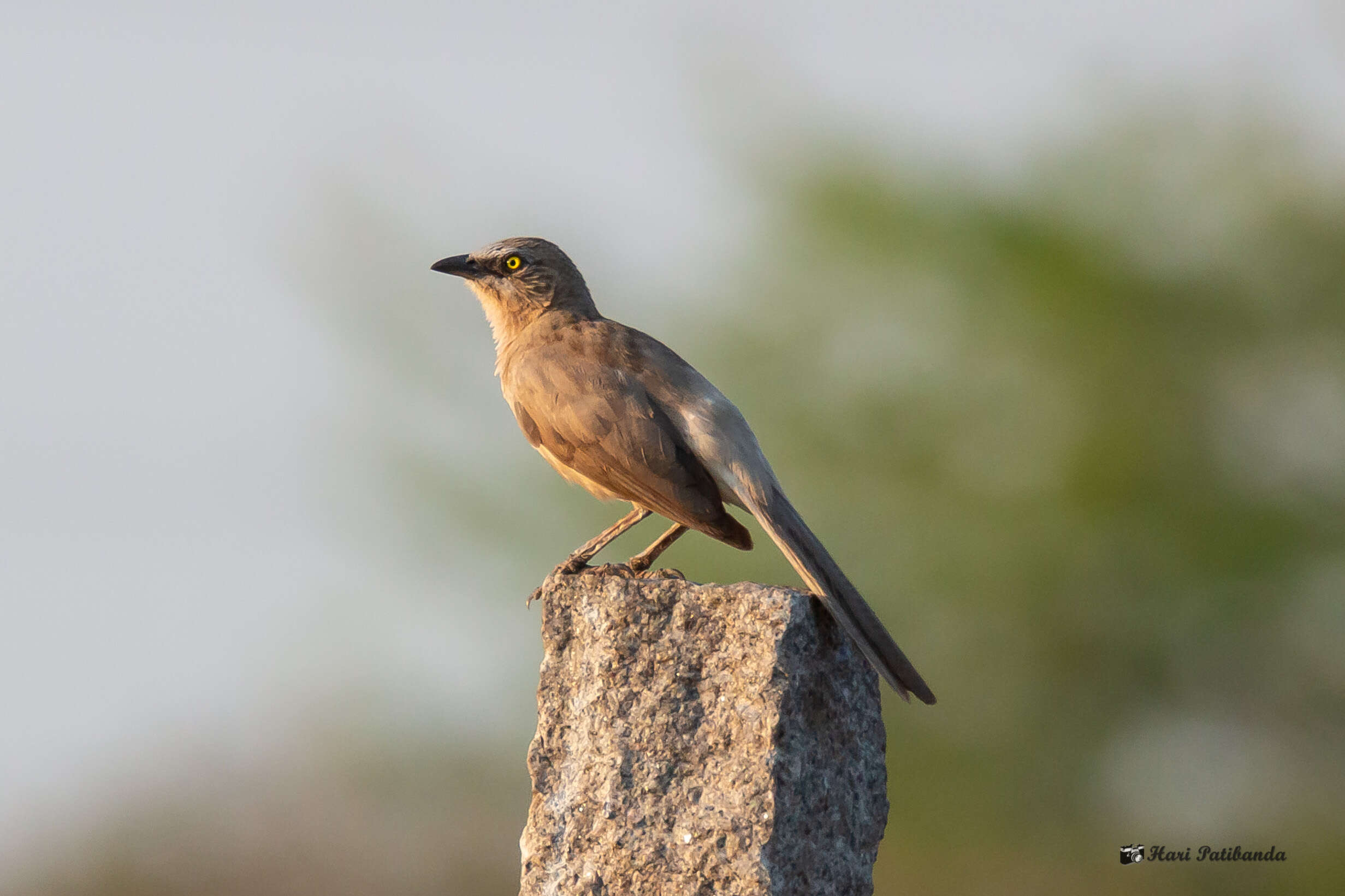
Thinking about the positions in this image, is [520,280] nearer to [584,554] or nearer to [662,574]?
[584,554]

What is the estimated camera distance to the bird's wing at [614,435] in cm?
589

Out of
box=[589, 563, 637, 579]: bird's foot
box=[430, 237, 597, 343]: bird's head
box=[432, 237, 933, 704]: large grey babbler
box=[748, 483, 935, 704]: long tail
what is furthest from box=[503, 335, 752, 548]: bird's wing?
box=[430, 237, 597, 343]: bird's head

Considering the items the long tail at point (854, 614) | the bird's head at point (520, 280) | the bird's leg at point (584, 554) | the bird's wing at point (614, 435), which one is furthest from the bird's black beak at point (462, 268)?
the long tail at point (854, 614)

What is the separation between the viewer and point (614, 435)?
6.11m

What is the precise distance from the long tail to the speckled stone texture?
0.10 m

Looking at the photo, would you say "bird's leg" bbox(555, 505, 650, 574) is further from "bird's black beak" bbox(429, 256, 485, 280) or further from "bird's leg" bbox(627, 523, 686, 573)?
"bird's black beak" bbox(429, 256, 485, 280)

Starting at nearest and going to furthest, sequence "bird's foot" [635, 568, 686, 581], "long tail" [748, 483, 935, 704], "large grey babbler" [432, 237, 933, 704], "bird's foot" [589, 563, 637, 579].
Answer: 1. "long tail" [748, 483, 935, 704]
2. "large grey babbler" [432, 237, 933, 704]
3. "bird's foot" [635, 568, 686, 581]
4. "bird's foot" [589, 563, 637, 579]

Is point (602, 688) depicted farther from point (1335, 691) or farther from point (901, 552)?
point (1335, 691)

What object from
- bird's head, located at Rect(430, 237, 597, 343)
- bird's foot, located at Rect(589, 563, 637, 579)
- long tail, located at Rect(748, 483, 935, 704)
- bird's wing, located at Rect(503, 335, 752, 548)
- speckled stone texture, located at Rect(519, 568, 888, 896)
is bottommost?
speckled stone texture, located at Rect(519, 568, 888, 896)

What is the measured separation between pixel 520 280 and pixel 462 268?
35 centimetres

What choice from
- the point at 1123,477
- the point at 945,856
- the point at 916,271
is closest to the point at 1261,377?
the point at 1123,477

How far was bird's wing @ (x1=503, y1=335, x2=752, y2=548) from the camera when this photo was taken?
5.89 metres

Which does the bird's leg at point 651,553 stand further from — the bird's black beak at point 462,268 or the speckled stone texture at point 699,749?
the bird's black beak at point 462,268

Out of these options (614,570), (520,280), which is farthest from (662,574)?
(520,280)
